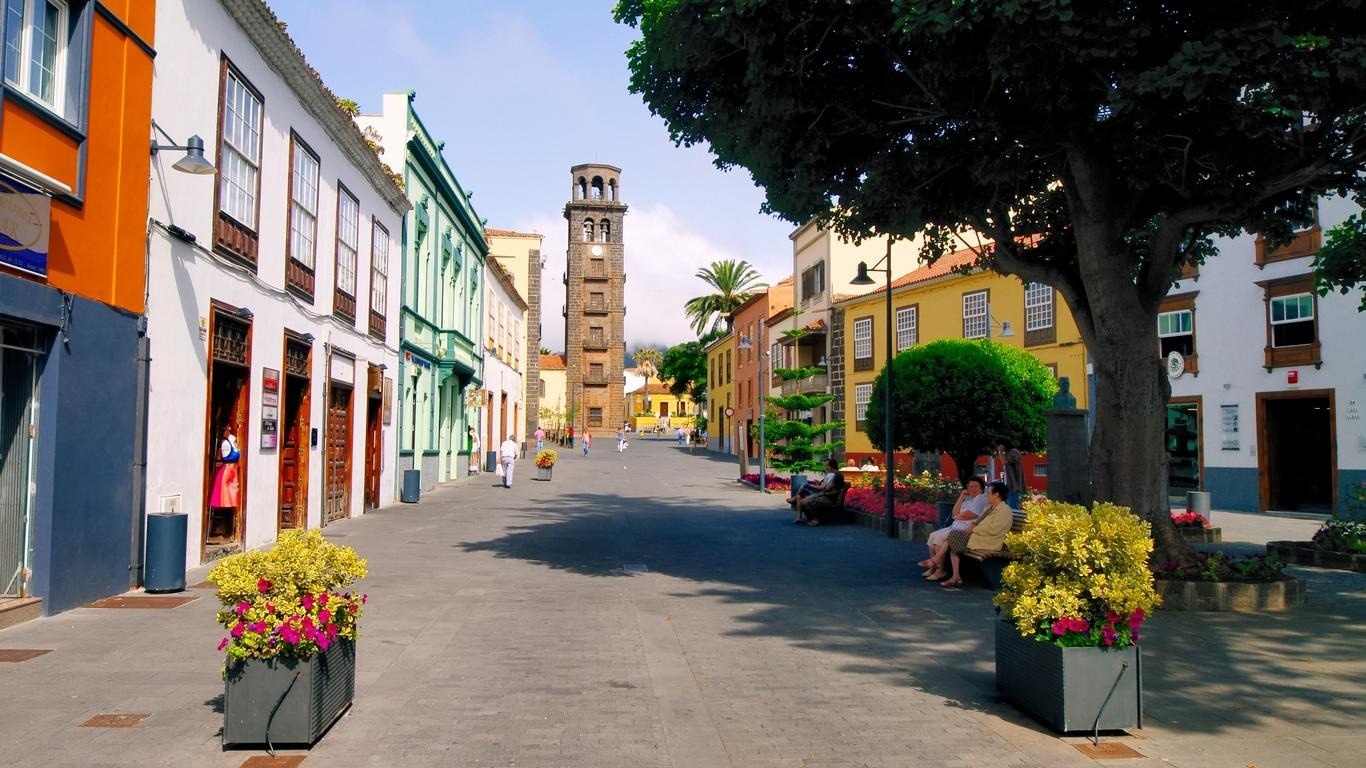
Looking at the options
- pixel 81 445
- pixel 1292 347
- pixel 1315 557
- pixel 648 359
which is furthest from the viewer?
pixel 648 359

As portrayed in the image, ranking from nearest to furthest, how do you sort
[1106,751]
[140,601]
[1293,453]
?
1. [1106,751]
2. [140,601]
3. [1293,453]

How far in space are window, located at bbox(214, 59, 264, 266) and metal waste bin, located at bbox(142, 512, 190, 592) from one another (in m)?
3.71

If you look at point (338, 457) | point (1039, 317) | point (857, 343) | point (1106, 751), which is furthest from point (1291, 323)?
point (1106, 751)

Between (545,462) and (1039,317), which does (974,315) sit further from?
(545,462)

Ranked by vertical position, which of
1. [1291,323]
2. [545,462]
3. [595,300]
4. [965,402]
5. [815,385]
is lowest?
[545,462]

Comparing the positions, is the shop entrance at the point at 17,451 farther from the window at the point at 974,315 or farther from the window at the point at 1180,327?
the window at the point at 974,315

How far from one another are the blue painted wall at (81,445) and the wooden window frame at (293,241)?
525 centimetres

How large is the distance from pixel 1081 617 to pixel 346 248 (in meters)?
15.8

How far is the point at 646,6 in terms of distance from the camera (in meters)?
10.7

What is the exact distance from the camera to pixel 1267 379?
2352 centimetres

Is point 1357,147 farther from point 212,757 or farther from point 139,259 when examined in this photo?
point 139,259

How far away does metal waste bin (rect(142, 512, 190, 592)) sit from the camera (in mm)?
9734

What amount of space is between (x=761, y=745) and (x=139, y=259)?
26.2ft

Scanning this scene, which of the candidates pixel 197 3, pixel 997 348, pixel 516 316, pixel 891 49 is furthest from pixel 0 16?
pixel 516 316
